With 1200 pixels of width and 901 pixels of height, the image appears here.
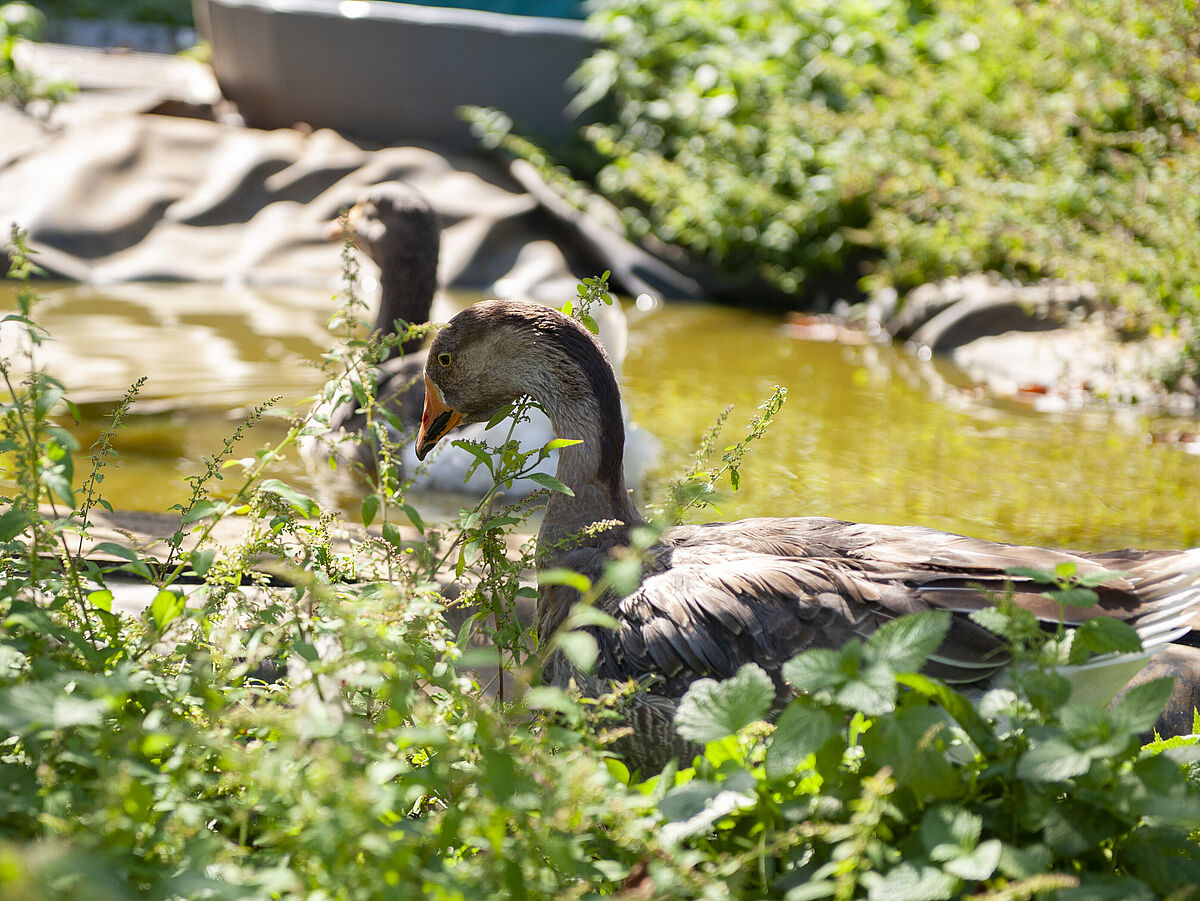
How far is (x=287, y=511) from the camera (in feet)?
7.34

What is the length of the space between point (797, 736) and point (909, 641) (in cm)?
23

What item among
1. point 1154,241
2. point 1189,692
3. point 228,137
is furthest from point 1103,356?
point 228,137

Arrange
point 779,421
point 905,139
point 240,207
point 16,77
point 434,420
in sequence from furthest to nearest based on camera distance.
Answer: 1. point 16,77
2. point 240,207
3. point 905,139
4. point 779,421
5. point 434,420

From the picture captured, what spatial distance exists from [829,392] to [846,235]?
2961 mm

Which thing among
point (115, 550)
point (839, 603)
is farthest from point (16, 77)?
point (839, 603)

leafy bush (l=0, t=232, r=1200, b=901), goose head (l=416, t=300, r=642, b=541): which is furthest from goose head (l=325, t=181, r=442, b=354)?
leafy bush (l=0, t=232, r=1200, b=901)

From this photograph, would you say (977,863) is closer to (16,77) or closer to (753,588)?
(753,588)

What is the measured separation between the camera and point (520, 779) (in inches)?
59.2

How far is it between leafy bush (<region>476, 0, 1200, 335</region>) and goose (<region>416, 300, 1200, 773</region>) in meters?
4.82

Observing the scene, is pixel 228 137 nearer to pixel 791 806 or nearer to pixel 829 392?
pixel 829 392

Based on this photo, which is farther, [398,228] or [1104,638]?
[398,228]

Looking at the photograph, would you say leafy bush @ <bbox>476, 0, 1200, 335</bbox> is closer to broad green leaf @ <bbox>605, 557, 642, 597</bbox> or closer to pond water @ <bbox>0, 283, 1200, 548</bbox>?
pond water @ <bbox>0, 283, 1200, 548</bbox>

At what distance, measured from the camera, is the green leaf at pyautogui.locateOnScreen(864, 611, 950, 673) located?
5.53 feet

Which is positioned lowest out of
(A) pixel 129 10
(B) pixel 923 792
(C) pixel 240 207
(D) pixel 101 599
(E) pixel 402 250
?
(C) pixel 240 207
